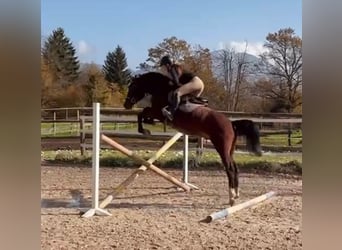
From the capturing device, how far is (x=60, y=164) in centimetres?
223

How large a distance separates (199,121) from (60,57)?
0.71m

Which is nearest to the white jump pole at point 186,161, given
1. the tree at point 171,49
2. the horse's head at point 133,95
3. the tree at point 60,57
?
the horse's head at point 133,95

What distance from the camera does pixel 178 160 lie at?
218 cm

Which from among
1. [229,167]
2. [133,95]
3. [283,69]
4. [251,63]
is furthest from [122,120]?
[283,69]

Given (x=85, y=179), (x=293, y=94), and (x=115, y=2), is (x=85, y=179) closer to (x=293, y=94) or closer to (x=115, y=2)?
(x=115, y=2)

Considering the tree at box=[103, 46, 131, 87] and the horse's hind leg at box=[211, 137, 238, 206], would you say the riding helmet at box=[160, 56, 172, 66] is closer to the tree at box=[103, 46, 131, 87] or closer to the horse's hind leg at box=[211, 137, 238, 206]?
the tree at box=[103, 46, 131, 87]

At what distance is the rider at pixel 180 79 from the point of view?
2.09m

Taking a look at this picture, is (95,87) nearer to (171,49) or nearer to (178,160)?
(171,49)

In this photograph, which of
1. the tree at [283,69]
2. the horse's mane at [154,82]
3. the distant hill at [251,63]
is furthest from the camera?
the horse's mane at [154,82]

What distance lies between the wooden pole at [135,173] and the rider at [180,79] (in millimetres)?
200

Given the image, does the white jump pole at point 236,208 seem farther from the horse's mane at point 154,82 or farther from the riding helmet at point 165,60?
the riding helmet at point 165,60

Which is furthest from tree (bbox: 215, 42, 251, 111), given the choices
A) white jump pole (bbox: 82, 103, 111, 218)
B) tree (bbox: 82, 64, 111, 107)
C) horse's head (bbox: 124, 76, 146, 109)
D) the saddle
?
white jump pole (bbox: 82, 103, 111, 218)

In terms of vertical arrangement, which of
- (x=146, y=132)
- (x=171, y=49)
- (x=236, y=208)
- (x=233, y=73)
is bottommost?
(x=236, y=208)
